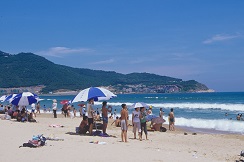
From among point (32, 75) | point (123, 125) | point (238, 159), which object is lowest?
point (238, 159)

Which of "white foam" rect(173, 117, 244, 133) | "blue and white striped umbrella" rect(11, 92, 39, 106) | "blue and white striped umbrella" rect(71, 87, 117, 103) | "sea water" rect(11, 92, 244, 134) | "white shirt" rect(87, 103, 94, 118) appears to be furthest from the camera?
"sea water" rect(11, 92, 244, 134)

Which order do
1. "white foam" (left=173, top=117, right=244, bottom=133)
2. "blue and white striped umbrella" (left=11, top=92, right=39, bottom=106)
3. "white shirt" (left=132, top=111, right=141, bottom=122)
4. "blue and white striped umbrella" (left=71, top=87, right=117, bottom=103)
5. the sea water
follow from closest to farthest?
"blue and white striped umbrella" (left=71, top=87, right=117, bottom=103)
"white shirt" (left=132, top=111, right=141, bottom=122)
"blue and white striped umbrella" (left=11, top=92, right=39, bottom=106)
"white foam" (left=173, top=117, right=244, bottom=133)
the sea water

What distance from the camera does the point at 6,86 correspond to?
16925cm

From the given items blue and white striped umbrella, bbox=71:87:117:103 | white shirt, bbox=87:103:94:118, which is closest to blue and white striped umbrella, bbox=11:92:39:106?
blue and white striped umbrella, bbox=71:87:117:103

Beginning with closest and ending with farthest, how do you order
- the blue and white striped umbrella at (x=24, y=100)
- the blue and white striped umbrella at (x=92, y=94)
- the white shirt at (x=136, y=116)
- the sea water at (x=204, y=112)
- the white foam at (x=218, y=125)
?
the blue and white striped umbrella at (x=92, y=94) < the white shirt at (x=136, y=116) < the blue and white striped umbrella at (x=24, y=100) < the white foam at (x=218, y=125) < the sea water at (x=204, y=112)

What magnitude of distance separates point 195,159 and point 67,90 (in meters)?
170

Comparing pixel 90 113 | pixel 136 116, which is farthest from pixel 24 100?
pixel 136 116

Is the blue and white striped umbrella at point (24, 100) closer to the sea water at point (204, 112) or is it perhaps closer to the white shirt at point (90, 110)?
the sea water at point (204, 112)

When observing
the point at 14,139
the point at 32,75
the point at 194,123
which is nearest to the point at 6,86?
the point at 32,75

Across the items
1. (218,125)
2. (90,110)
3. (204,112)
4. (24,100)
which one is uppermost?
(24,100)

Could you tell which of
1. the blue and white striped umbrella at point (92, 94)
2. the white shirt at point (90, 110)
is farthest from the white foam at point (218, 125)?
the white shirt at point (90, 110)

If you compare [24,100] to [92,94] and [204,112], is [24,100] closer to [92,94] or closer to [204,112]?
[92,94]

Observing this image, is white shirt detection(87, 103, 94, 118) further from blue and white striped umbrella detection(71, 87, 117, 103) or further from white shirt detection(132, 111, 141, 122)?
white shirt detection(132, 111, 141, 122)

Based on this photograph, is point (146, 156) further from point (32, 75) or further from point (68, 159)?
point (32, 75)
